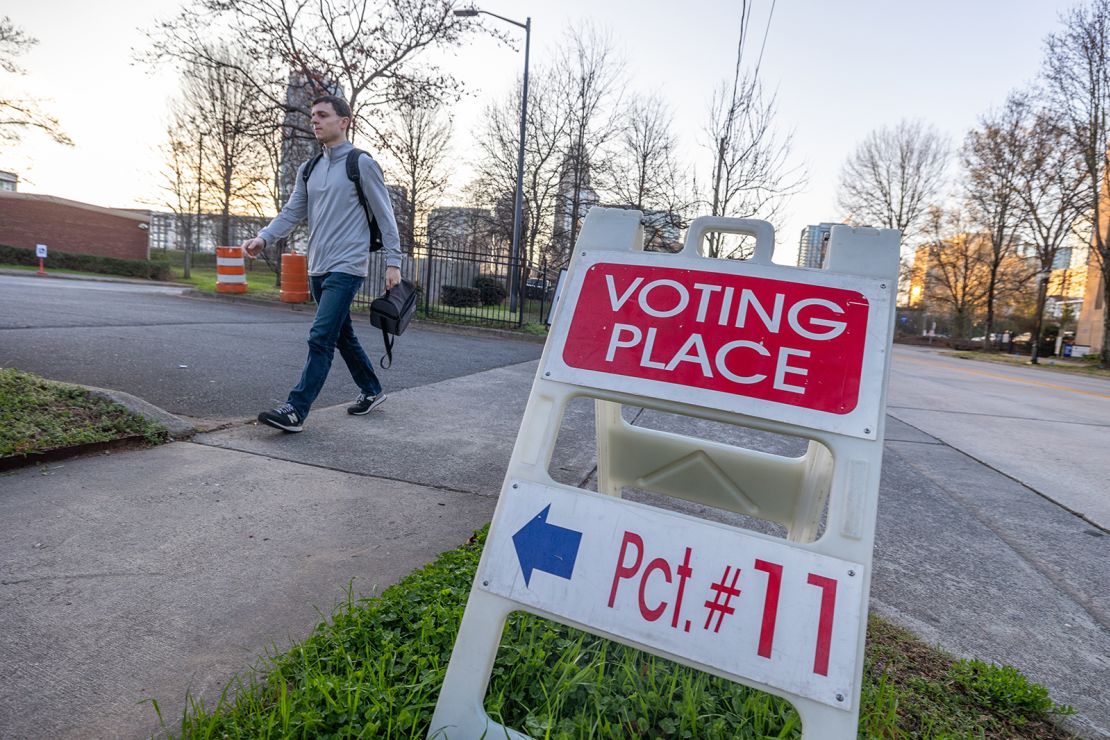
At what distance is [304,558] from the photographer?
7.09ft

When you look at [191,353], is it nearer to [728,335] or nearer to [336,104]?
[336,104]

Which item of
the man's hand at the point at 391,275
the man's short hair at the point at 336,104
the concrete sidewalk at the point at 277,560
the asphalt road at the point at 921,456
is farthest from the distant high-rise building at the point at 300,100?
the concrete sidewalk at the point at 277,560

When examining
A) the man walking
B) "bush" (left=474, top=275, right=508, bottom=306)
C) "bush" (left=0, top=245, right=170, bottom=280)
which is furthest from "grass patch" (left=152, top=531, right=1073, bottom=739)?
"bush" (left=0, top=245, right=170, bottom=280)

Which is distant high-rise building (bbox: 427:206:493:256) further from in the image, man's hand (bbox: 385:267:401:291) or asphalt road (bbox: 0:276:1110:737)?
man's hand (bbox: 385:267:401:291)

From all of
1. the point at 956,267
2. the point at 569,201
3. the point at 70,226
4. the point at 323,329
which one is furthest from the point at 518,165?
the point at 956,267

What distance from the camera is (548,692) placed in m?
1.56

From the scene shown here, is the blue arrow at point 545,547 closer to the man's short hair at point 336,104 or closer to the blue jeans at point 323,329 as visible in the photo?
the blue jeans at point 323,329

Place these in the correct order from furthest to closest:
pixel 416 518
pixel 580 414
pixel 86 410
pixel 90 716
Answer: pixel 580 414, pixel 86 410, pixel 416 518, pixel 90 716

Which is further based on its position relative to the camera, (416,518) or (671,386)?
(416,518)

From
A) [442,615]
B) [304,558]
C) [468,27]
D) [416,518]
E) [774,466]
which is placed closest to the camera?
[442,615]

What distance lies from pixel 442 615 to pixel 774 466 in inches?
44.9

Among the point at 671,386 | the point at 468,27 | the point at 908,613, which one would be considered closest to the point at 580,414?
the point at 908,613

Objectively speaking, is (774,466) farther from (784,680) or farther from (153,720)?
(153,720)

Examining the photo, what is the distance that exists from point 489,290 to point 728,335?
16360 millimetres
